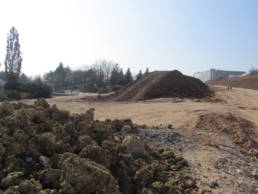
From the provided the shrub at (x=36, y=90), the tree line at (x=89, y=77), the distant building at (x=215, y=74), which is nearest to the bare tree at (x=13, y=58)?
the shrub at (x=36, y=90)

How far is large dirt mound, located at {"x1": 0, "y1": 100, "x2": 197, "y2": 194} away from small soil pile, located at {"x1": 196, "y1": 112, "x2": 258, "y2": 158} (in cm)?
232

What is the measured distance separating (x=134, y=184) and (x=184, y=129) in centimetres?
382

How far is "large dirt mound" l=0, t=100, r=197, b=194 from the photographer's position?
91.0 inches

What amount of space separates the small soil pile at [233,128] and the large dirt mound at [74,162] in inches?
91.5

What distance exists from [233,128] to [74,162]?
5215 mm

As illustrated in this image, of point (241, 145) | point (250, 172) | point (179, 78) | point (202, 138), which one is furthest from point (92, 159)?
point (179, 78)

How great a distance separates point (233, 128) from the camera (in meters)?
6.27

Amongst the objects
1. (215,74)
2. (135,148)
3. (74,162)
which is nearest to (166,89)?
(135,148)

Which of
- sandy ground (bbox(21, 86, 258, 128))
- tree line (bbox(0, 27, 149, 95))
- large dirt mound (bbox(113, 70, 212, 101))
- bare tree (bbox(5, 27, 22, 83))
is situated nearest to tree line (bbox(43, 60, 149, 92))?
tree line (bbox(0, 27, 149, 95))

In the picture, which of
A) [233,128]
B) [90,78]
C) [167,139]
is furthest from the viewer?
[90,78]

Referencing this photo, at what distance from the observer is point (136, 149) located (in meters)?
3.76

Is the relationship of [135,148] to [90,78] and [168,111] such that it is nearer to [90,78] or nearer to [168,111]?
[168,111]

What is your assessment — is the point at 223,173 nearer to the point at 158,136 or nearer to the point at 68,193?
the point at 158,136

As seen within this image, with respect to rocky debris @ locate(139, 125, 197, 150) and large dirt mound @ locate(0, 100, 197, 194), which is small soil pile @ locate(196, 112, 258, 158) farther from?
large dirt mound @ locate(0, 100, 197, 194)
